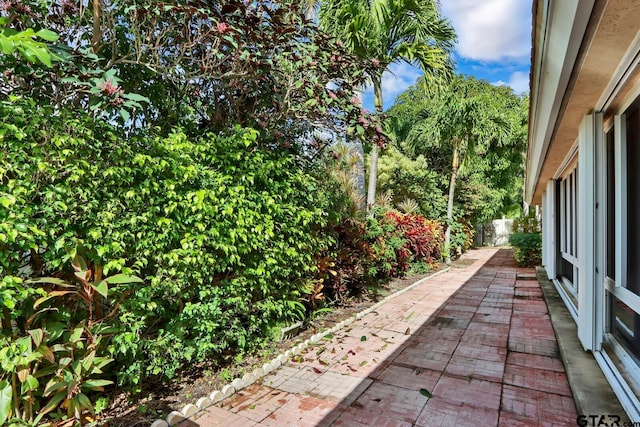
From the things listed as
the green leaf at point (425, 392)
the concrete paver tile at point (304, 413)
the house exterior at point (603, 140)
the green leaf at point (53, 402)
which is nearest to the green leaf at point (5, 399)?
the green leaf at point (53, 402)

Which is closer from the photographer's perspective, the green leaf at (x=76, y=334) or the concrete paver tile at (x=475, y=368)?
the green leaf at (x=76, y=334)

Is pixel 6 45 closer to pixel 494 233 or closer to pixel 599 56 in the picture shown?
pixel 599 56

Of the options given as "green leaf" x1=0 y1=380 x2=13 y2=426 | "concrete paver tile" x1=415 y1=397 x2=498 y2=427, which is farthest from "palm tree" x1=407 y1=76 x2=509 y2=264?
"green leaf" x1=0 y1=380 x2=13 y2=426

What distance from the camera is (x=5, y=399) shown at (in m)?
1.95

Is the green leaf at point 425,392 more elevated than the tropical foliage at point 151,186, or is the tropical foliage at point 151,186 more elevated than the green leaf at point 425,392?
the tropical foliage at point 151,186

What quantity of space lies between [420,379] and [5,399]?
10.8ft

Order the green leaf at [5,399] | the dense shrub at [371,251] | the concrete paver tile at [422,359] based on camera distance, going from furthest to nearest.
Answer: the dense shrub at [371,251] → the concrete paver tile at [422,359] → the green leaf at [5,399]

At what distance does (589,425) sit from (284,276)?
308cm

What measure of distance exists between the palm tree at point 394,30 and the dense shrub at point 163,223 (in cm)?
524

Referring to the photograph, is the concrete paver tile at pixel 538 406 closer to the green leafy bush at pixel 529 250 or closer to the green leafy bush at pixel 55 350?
the green leafy bush at pixel 55 350

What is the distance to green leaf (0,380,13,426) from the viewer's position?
1.92 metres

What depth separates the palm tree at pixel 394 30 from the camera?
7.69m

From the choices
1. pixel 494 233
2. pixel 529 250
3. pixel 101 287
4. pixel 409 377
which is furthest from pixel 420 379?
pixel 494 233

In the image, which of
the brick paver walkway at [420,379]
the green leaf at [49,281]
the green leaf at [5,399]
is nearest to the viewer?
the green leaf at [5,399]
